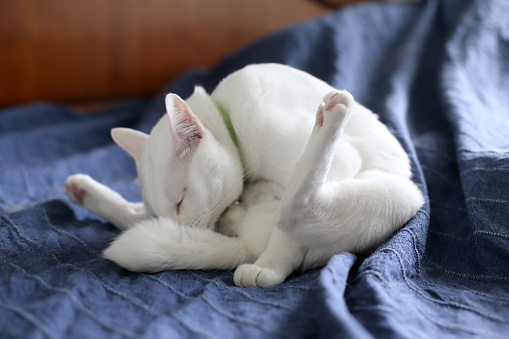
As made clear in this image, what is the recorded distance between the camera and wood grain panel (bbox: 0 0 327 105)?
1.75 meters

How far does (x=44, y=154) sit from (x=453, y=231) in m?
1.22

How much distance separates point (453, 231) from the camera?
867mm

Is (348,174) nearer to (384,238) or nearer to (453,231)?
(384,238)

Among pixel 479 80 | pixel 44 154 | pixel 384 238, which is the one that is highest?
pixel 479 80

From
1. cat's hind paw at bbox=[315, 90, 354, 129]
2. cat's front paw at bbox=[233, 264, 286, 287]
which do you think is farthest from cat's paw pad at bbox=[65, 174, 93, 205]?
cat's hind paw at bbox=[315, 90, 354, 129]

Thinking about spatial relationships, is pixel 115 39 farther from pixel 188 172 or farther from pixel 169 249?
pixel 169 249

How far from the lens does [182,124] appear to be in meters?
0.79

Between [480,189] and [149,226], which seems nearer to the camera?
[149,226]

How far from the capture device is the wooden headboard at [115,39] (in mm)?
1751

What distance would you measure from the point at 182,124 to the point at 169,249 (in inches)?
8.5

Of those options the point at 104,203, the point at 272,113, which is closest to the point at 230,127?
the point at 272,113

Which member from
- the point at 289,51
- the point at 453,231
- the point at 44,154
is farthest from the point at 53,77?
the point at 453,231

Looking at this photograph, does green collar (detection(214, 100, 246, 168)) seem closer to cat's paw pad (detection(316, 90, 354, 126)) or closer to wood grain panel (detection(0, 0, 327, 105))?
cat's paw pad (detection(316, 90, 354, 126))

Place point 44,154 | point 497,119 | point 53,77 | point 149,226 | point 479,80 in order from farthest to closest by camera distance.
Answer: point 53,77 < point 44,154 < point 479,80 < point 497,119 < point 149,226
